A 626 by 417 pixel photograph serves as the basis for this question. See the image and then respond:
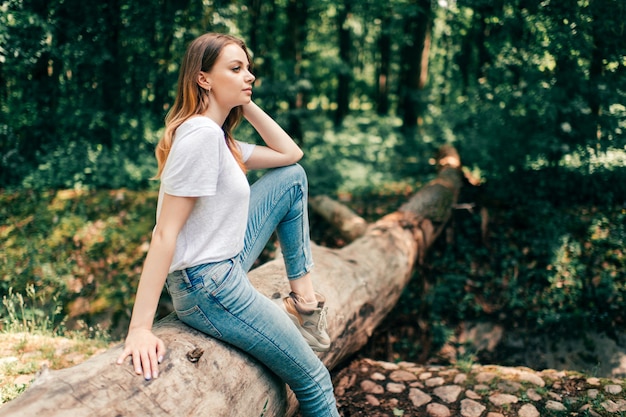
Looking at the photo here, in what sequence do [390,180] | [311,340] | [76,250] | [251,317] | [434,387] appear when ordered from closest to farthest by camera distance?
1. [251,317]
2. [311,340]
3. [434,387]
4. [76,250]
5. [390,180]

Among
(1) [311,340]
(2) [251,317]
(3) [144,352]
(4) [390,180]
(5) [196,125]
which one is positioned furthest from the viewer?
(4) [390,180]

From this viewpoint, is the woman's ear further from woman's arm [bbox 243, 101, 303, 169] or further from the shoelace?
the shoelace

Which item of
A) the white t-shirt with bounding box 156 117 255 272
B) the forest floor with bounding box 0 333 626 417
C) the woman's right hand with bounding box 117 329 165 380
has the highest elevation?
the white t-shirt with bounding box 156 117 255 272

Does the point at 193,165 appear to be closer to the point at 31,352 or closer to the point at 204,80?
the point at 204,80

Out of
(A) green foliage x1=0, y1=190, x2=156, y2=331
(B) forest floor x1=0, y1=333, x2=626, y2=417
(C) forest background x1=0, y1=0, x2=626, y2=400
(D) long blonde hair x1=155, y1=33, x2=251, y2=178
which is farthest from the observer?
(C) forest background x1=0, y1=0, x2=626, y2=400

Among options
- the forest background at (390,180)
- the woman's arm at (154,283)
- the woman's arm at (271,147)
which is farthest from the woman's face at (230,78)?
the forest background at (390,180)

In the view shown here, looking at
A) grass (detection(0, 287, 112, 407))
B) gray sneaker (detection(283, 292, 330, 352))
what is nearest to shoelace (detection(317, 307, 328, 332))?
gray sneaker (detection(283, 292, 330, 352))

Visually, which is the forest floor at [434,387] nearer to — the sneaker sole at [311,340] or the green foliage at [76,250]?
the sneaker sole at [311,340]

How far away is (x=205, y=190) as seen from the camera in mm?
1973

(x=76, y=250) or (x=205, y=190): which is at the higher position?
(x=205, y=190)

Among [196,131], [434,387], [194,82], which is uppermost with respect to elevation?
[194,82]

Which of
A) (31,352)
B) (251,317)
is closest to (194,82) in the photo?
(251,317)

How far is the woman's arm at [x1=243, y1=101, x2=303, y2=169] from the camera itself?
8.91ft

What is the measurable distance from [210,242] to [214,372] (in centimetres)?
57
